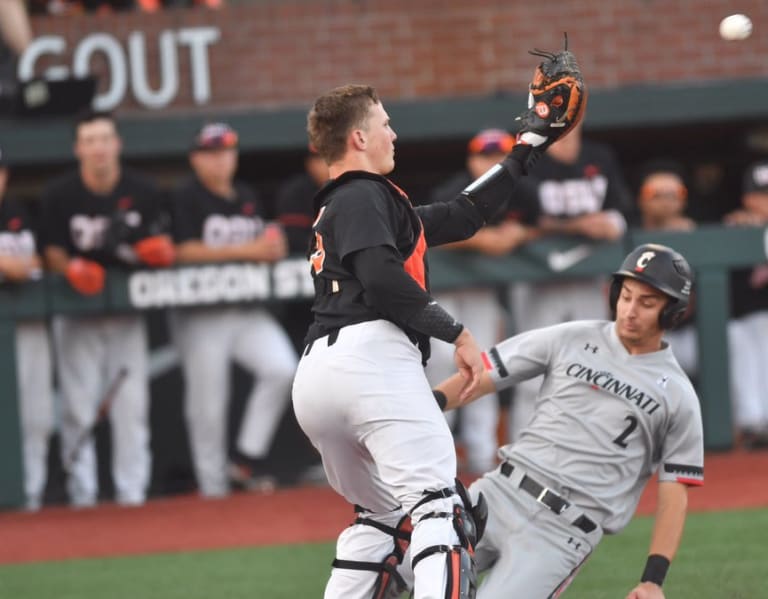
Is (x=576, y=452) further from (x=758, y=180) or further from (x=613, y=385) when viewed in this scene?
(x=758, y=180)

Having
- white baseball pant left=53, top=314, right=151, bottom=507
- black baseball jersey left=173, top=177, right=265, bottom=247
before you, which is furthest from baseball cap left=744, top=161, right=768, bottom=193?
white baseball pant left=53, top=314, right=151, bottom=507

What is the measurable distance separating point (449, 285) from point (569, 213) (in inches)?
30.9

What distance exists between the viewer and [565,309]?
8047 millimetres

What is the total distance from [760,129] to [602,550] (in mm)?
5378

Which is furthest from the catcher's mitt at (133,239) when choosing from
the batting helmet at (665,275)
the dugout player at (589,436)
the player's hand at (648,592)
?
the player's hand at (648,592)

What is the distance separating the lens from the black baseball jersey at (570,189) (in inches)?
313

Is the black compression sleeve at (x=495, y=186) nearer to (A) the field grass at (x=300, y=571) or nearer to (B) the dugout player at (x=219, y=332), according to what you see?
(A) the field grass at (x=300, y=571)

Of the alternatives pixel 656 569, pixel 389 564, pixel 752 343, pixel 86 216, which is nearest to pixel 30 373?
pixel 86 216

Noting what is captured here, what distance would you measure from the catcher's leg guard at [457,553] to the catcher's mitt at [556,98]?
1224 mm

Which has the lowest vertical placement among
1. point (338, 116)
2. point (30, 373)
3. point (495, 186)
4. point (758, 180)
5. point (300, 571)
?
point (300, 571)

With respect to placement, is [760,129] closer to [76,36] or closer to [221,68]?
[221,68]

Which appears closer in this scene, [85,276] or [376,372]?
[376,372]

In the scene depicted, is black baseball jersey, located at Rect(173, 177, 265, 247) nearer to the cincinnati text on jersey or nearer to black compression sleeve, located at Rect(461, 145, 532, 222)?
black compression sleeve, located at Rect(461, 145, 532, 222)

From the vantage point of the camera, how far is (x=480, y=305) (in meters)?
8.02
